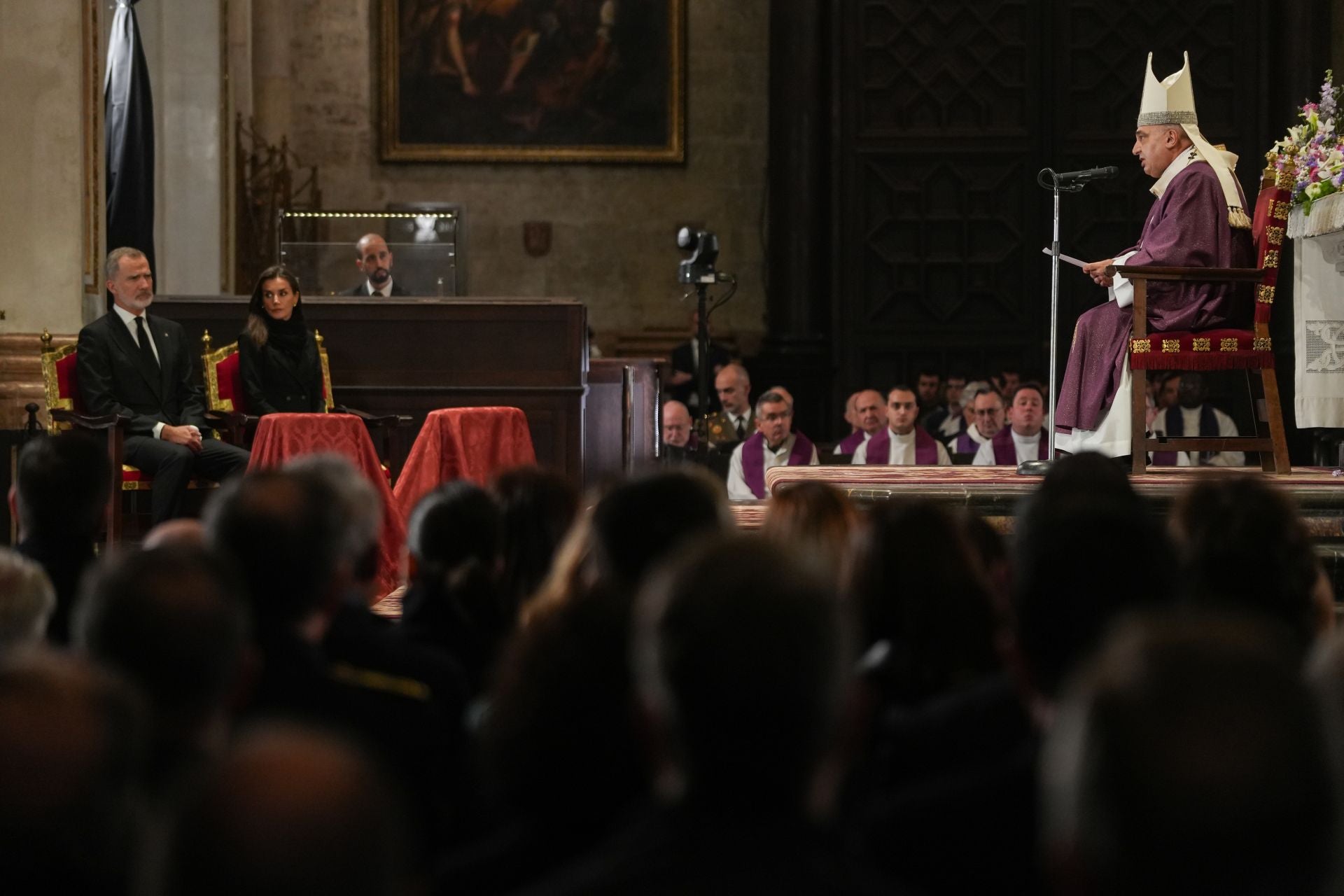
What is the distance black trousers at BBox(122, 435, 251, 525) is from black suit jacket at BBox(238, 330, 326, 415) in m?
0.49

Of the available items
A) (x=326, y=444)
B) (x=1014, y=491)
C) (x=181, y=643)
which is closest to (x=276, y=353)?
(x=326, y=444)

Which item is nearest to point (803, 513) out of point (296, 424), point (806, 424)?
point (296, 424)

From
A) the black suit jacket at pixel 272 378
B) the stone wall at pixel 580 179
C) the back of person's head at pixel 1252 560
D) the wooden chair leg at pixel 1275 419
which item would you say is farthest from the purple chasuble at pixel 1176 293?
the stone wall at pixel 580 179

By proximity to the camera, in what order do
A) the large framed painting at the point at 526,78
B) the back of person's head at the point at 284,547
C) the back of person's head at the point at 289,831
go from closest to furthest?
the back of person's head at the point at 289,831 → the back of person's head at the point at 284,547 → the large framed painting at the point at 526,78

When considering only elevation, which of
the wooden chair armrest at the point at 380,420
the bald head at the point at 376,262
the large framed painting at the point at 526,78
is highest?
the large framed painting at the point at 526,78

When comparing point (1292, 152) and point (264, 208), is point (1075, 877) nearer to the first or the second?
point (1292, 152)

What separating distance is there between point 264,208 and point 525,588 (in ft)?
33.6

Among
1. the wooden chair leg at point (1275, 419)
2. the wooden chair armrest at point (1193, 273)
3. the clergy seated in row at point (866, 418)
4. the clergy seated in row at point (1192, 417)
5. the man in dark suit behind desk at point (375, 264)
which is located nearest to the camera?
the wooden chair armrest at point (1193, 273)

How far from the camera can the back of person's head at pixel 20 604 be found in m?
2.19

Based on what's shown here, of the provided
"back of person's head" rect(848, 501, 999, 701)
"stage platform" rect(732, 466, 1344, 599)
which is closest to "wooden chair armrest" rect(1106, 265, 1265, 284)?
"stage platform" rect(732, 466, 1344, 599)

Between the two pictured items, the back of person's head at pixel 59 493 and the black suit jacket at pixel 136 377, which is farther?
Answer: the black suit jacket at pixel 136 377

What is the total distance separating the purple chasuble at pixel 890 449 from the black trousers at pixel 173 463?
3.66 metres

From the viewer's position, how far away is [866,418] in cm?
914

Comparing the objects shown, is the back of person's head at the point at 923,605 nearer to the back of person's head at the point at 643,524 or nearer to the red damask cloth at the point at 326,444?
the back of person's head at the point at 643,524
